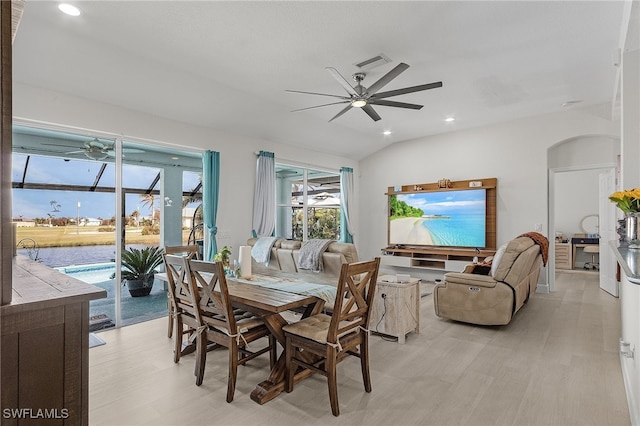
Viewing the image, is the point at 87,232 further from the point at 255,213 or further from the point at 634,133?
the point at 634,133

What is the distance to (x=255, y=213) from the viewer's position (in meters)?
5.79

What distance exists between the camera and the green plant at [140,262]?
4.47 meters

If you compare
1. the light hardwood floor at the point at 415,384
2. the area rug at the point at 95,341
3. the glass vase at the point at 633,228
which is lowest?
the area rug at the point at 95,341

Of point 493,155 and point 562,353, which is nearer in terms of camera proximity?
point 562,353

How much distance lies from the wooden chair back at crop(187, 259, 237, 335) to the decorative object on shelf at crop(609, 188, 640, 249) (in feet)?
9.71

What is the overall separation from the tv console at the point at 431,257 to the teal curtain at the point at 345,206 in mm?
937

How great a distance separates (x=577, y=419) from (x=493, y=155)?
5.10 meters

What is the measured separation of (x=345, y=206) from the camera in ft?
25.7

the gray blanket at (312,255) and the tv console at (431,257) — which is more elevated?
the gray blanket at (312,255)

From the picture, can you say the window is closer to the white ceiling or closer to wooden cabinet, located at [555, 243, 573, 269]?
the white ceiling

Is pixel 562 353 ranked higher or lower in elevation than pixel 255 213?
lower

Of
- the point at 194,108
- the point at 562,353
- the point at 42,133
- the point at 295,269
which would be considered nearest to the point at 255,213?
the point at 295,269

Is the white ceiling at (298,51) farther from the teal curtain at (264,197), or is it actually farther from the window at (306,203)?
the window at (306,203)

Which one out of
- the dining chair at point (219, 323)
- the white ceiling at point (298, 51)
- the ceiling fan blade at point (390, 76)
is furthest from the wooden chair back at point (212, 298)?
the ceiling fan blade at point (390, 76)
